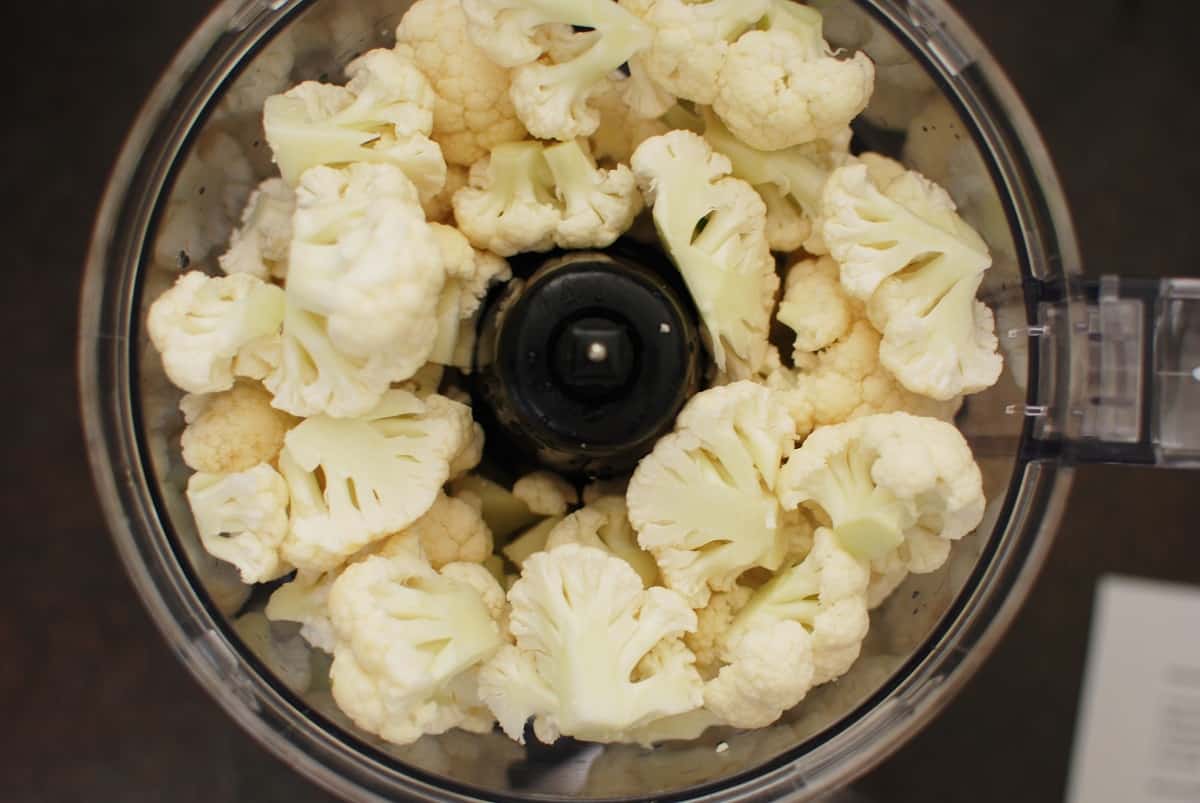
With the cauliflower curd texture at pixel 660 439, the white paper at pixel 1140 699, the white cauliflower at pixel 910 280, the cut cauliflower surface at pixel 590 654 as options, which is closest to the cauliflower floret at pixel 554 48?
the cauliflower curd texture at pixel 660 439

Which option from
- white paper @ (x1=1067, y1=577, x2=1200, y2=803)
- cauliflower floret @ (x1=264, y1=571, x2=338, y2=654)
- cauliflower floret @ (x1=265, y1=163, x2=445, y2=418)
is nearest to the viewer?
cauliflower floret @ (x1=265, y1=163, x2=445, y2=418)

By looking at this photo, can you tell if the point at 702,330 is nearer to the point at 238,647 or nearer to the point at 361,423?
the point at 361,423

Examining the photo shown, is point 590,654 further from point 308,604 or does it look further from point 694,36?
point 694,36

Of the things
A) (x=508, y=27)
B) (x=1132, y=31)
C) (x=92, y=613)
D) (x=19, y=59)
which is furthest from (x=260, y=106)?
(x=1132, y=31)

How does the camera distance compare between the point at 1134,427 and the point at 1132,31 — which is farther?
the point at 1132,31

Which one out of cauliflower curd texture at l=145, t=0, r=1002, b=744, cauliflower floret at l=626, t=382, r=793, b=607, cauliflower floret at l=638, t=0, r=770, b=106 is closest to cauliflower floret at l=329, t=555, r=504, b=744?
cauliflower curd texture at l=145, t=0, r=1002, b=744

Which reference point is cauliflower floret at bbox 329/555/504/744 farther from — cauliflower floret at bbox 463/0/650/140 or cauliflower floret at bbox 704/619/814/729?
cauliflower floret at bbox 463/0/650/140

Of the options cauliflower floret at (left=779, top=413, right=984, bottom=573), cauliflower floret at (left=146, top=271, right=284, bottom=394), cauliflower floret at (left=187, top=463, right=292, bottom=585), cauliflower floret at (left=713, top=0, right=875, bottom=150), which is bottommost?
cauliflower floret at (left=187, top=463, right=292, bottom=585)
